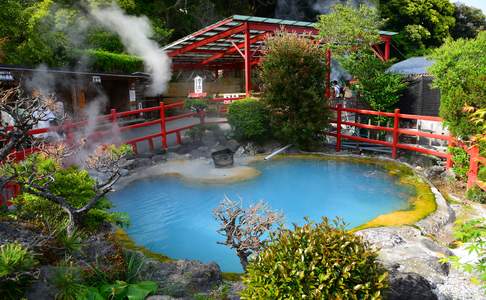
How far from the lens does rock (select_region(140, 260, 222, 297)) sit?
3768 mm

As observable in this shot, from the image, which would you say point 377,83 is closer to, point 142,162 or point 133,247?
point 142,162

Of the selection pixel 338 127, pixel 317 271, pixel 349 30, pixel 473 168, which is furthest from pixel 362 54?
pixel 317 271

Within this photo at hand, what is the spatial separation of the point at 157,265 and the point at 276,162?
6545 mm

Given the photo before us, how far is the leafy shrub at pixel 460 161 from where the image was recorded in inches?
307

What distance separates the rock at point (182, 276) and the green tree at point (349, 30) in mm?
11207

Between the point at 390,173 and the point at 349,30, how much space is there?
666 cm

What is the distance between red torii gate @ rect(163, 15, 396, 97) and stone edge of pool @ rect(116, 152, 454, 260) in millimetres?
2730

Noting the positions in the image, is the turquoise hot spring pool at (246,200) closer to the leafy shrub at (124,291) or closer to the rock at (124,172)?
the rock at (124,172)

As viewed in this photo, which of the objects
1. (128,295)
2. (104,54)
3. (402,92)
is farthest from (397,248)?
(104,54)

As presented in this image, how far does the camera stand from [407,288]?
11.5ft

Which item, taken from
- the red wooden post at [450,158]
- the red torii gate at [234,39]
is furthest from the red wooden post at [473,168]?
the red torii gate at [234,39]

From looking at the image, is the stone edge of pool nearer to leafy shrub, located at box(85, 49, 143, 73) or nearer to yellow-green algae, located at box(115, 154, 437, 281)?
yellow-green algae, located at box(115, 154, 437, 281)

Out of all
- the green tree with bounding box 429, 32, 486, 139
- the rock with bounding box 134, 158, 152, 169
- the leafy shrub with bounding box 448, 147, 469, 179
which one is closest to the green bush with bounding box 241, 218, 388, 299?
the green tree with bounding box 429, 32, 486, 139

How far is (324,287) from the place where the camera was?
2795mm
